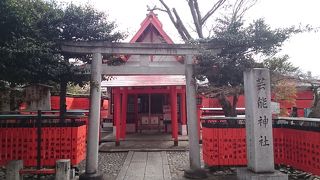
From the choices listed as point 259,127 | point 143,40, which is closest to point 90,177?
point 259,127

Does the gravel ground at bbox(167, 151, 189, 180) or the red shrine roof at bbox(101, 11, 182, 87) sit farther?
the red shrine roof at bbox(101, 11, 182, 87)

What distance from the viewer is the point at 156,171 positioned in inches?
408

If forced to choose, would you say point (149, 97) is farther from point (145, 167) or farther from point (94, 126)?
point (94, 126)

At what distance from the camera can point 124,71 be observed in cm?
975

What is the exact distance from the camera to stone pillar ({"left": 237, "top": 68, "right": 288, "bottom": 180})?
307 inches

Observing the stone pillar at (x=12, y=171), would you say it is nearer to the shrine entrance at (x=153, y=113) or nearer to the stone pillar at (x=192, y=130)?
the stone pillar at (x=192, y=130)

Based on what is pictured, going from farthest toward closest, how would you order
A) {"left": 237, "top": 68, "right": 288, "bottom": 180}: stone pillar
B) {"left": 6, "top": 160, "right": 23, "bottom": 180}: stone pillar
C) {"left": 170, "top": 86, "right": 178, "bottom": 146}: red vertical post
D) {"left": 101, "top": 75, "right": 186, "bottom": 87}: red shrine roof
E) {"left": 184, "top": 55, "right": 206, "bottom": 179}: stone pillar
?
{"left": 101, "top": 75, "right": 186, "bottom": 87}: red shrine roof, {"left": 170, "top": 86, "right": 178, "bottom": 146}: red vertical post, {"left": 184, "top": 55, "right": 206, "bottom": 179}: stone pillar, {"left": 237, "top": 68, "right": 288, "bottom": 180}: stone pillar, {"left": 6, "top": 160, "right": 23, "bottom": 180}: stone pillar

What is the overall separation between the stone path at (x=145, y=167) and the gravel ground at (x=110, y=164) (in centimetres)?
24

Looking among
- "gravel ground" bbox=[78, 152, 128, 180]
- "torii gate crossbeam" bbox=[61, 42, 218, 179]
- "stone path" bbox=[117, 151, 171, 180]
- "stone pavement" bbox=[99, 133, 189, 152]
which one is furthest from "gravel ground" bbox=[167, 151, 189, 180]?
"gravel ground" bbox=[78, 152, 128, 180]

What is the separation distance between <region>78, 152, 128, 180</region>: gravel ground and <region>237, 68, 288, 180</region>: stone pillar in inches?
Answer: 176

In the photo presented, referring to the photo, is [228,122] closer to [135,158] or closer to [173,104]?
[135,158]

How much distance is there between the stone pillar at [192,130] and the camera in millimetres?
9336

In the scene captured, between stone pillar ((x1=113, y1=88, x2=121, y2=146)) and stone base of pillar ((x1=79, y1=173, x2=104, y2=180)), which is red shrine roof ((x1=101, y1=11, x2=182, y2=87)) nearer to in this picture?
stone pillar ((x1=113, y1=88, x2=121, y2=146))

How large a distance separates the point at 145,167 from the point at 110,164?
1615mm
